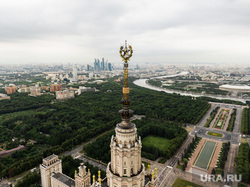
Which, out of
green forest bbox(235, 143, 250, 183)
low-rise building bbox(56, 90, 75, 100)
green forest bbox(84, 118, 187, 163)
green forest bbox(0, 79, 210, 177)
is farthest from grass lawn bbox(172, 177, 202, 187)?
low-rise building bbox(56, 90, 75, 100)

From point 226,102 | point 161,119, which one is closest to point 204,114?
point 161,119

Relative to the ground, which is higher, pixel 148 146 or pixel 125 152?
pixel 125 152

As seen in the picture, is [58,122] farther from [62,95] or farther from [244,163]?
[244,163]

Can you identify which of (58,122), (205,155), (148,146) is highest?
(148,146)

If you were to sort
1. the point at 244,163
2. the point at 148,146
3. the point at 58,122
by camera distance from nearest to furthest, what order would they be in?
the point at 244,163 < the point at 148,146 < the point at 58,122

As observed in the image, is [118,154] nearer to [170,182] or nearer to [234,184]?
[170,182]

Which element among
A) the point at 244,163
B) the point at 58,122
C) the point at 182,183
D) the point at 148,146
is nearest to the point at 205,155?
the point at 244,163

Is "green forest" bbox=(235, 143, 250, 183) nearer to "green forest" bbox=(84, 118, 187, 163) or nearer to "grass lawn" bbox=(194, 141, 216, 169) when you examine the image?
"grass lawn" bbox=(194, 141, 216, 169)
